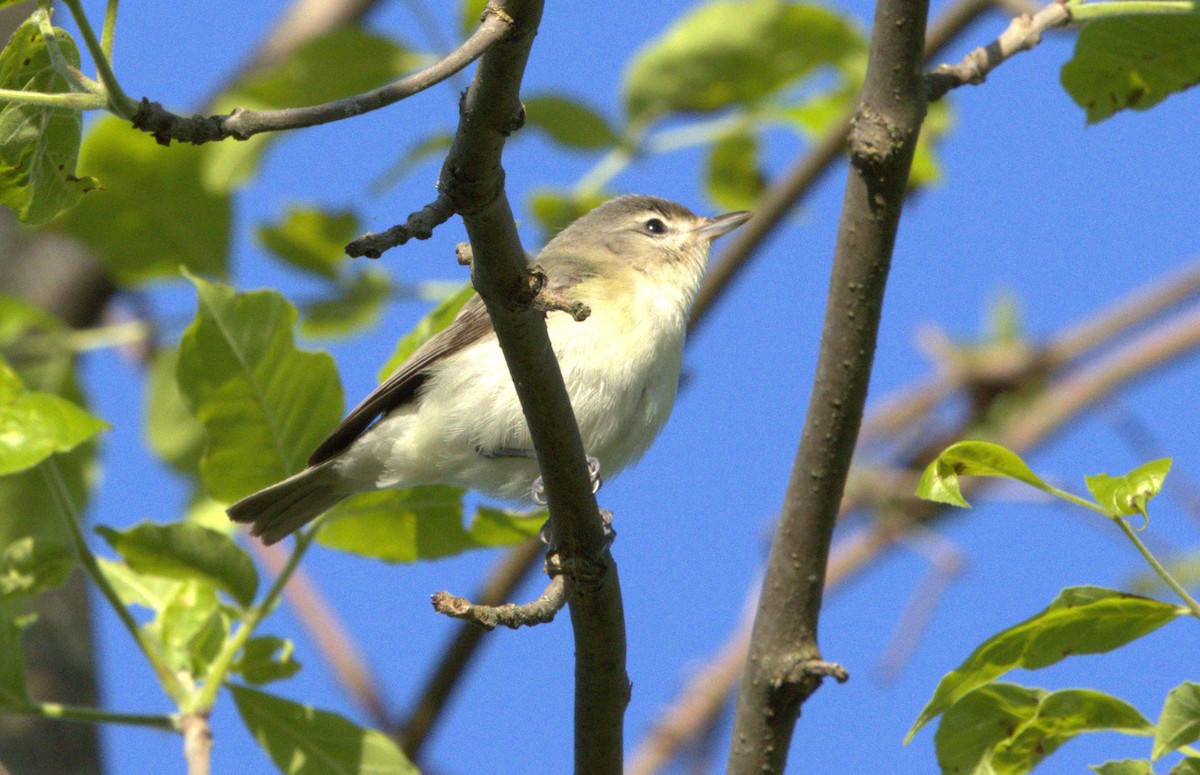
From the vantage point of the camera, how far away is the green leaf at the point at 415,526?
314cm

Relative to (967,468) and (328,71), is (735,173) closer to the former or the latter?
(328,71)

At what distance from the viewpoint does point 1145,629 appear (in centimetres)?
203

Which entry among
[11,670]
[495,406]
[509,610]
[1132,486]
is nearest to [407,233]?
[509,610]

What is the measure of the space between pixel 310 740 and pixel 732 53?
2355mm

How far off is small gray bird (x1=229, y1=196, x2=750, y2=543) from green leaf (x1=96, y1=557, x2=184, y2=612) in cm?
58

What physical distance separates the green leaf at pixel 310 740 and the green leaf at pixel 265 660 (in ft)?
0.23

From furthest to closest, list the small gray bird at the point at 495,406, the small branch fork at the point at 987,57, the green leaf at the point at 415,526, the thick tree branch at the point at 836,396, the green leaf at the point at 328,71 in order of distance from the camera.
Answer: the green leaf at the point at 328,71 < the small gray bird at the point at 495,406 < the green leaf at the point at 415,526 < the small branch fork at the point at 987,57 < the thick tree branch at the point at 836,396

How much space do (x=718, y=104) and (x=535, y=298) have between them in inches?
93.0

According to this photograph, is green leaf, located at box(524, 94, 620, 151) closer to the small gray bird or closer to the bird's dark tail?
the small gray bird

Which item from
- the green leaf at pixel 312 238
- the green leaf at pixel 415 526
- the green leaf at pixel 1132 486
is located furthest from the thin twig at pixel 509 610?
the green leaf at pixel 312 238

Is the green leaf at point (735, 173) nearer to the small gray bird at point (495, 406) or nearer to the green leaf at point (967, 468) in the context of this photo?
the small gray bird at point (495, 406)

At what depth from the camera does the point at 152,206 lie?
4.34 meters

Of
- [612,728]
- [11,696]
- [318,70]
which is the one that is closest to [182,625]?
[11,696]

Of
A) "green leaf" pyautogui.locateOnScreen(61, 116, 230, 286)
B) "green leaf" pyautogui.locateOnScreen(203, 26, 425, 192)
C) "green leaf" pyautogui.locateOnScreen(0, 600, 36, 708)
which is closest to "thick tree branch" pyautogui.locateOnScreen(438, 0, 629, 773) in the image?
"green leaf" pyautogui.locateOnScreen(0, 600, 36, 708)
